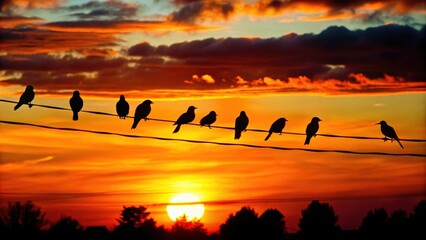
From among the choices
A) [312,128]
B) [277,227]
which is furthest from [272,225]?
[312,128]

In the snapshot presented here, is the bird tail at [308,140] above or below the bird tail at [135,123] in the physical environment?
below

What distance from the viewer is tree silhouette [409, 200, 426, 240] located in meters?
101

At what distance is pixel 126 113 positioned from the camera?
37125 millimetres

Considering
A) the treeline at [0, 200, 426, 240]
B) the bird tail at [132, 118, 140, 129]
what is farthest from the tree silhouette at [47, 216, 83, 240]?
the bird tail at [132, 118, 140, 129]

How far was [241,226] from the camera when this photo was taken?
114 m

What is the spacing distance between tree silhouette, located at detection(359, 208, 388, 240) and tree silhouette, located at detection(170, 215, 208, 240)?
26.6 m

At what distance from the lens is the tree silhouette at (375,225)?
349 feet

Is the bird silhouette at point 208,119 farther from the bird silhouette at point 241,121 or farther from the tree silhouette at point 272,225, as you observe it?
the tree silhouette at point 272,225

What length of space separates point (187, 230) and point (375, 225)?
31.6 meters

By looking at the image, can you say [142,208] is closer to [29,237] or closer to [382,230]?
[382,230]

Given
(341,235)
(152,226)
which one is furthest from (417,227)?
(152,226)

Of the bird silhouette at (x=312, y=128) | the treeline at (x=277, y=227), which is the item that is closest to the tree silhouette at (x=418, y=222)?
the treeline at (x=277, y=227)

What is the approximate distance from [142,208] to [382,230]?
91.7ft

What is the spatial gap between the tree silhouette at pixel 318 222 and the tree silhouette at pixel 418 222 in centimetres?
875
